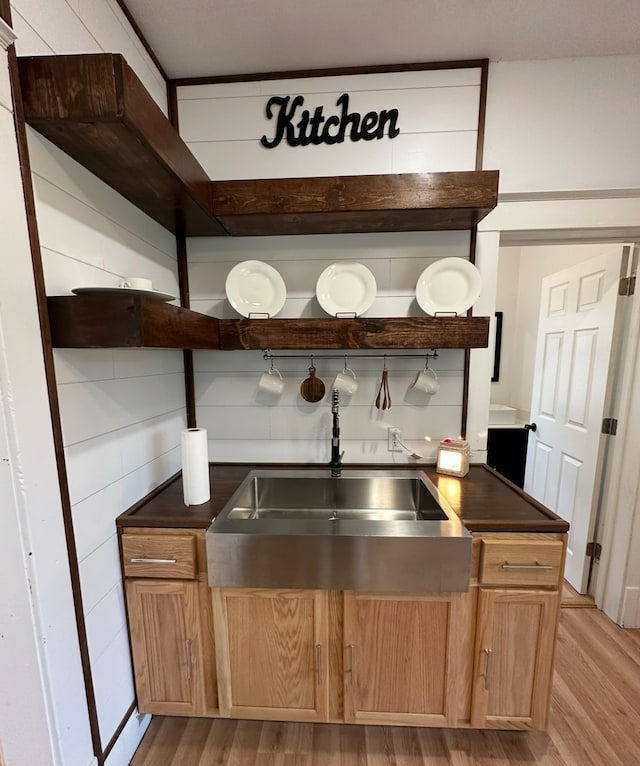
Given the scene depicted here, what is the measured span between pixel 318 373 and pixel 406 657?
1170 millimetres

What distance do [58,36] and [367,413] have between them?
5.44 feet

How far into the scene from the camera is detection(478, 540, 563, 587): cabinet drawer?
3.71 feet

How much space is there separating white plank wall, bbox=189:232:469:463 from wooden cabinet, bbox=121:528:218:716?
607mm

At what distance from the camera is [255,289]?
1528 mm

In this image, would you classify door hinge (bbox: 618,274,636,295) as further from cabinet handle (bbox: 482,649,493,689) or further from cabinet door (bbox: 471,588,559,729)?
cabinet handle (bbox: 482,649,493,689)

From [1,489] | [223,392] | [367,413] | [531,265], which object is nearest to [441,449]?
[367,413]

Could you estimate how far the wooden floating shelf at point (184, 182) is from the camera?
31.9 inches

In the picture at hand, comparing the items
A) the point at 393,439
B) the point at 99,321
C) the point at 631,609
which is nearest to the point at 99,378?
the point at 99,321

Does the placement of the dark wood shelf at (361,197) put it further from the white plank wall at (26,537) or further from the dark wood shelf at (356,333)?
the white plank wall at (26,537)

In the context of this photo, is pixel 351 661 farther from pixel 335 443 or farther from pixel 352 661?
Answer: pixel 335 443

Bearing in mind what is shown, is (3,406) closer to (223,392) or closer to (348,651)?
(223,392)

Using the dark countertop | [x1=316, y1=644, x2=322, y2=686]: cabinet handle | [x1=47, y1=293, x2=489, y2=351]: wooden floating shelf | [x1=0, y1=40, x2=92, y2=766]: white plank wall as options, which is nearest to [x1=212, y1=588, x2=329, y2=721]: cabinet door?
[x1=316, y1=644, x2=322, y2=686]: cabinet handle

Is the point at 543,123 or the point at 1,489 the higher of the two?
the point at 543,123

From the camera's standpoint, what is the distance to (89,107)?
815 millimetres
